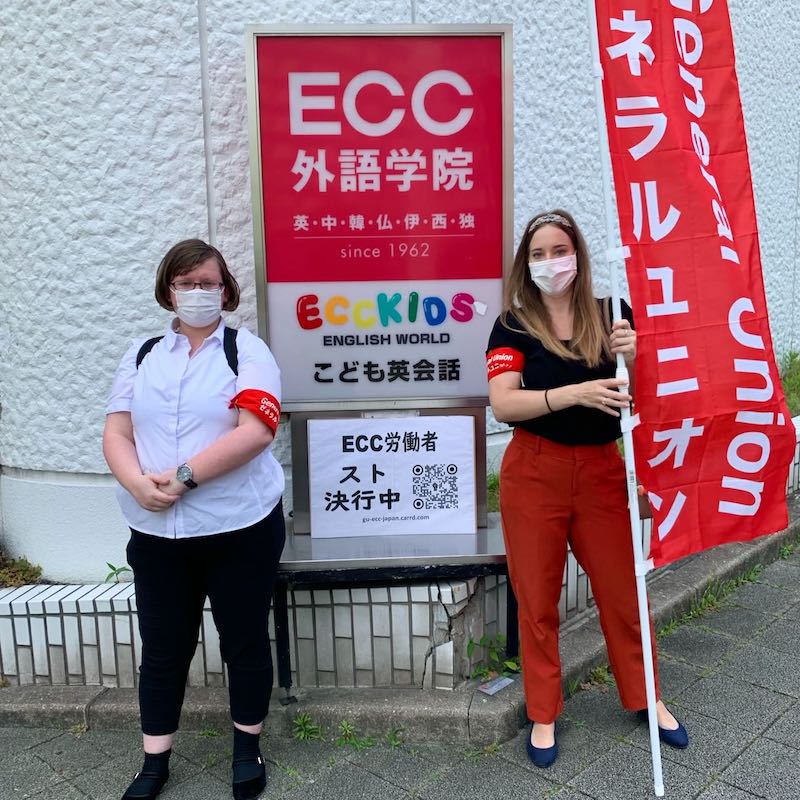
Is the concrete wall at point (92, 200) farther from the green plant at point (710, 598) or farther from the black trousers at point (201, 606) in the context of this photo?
the green plant at point (710, 598)

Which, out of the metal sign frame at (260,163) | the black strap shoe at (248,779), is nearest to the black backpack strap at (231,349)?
the metal sign frame at (260,163)

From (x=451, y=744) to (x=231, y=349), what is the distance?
5.64ft

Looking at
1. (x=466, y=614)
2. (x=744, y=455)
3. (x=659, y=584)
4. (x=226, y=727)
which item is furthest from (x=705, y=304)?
(x=226, y=727)

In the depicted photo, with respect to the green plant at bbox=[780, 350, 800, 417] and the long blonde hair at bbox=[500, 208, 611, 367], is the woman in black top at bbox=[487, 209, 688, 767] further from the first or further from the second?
the green plant at bbox=[780, 350, 800, 417]

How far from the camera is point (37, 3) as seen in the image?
3.45 meters

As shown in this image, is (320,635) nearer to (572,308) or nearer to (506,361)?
(506,361)

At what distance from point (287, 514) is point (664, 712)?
1842 mm

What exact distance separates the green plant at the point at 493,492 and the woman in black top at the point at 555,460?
3.48 feet

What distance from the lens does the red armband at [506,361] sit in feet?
9.25

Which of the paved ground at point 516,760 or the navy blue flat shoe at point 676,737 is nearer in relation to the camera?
the paved ground at point 516,760

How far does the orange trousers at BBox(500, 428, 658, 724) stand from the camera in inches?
111

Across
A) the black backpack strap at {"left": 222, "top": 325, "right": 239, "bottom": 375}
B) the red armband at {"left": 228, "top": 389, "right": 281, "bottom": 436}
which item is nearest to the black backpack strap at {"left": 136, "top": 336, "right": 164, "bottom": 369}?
the black backpack strap at {"left": 222, "top": 325, "right": 239, "bottom": 375}

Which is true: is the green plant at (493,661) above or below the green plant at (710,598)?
above

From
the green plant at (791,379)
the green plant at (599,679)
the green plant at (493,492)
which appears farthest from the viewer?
the green plant at (791,379)
